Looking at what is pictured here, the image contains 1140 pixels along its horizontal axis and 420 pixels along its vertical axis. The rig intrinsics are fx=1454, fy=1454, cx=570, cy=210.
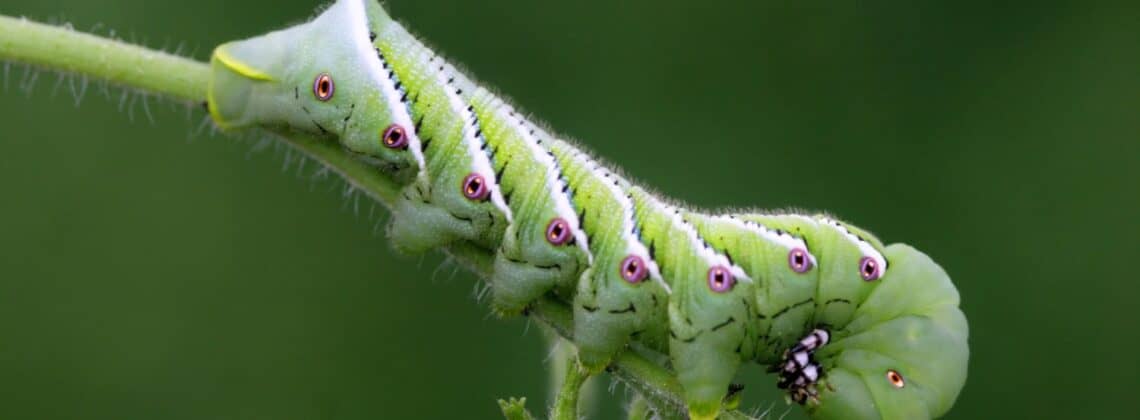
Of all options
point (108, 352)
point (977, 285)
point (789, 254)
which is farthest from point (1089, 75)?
point (108, 352)

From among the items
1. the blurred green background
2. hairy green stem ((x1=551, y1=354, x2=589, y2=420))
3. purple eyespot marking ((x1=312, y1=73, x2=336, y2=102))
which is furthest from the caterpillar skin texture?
the blurred green background

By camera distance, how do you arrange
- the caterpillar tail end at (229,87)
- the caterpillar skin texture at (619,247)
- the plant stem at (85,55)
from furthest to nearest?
the caterpillar skin texture at (619,247), the caterpillar tail end at (229,87), the plant stem at (85,55)

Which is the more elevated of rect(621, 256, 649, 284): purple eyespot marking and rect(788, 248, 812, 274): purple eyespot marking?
rect(788, 248, 812, 274): purple eyespot marking

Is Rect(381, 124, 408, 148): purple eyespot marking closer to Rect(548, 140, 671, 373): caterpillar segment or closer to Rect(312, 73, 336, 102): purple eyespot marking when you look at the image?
Rect(312, 73, 336, 102): purple eyespot marking

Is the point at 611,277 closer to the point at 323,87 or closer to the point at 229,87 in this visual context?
the point at 323,87

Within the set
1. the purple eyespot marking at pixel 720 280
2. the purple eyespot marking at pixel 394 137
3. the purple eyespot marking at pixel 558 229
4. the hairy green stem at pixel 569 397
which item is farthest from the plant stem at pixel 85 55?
the purple eyespot marking at pixel 720 280

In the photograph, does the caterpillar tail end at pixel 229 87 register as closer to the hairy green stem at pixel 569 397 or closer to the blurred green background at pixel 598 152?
the hairy green stem at pixel 569 397

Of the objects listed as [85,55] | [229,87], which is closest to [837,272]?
[229,87]
